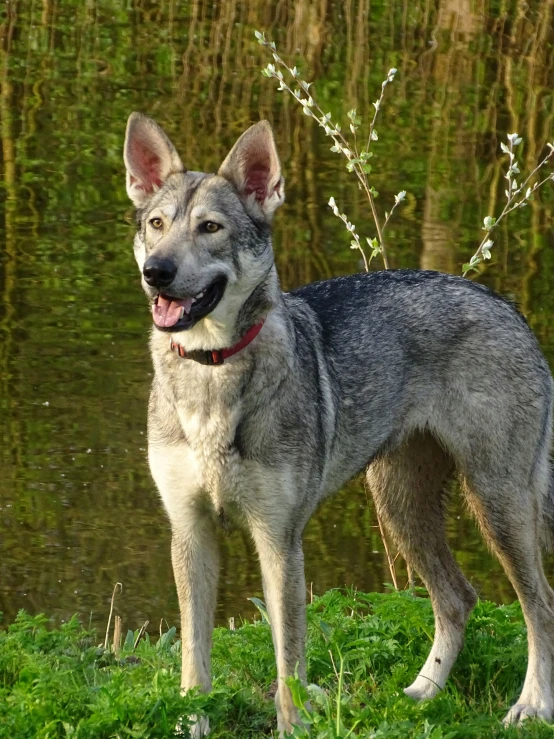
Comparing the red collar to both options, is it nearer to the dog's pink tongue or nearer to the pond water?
A: the dog's pink tongue

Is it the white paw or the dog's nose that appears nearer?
the dog's nose

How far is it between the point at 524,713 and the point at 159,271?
8.02 ft

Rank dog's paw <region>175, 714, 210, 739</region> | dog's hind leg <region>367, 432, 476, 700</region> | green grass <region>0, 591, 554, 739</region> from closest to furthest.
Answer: green grass <region>0, 591, 554, 739</region> < dog's paw <region>175, 714, 210, 739</region> < dog's hind leg <region>367, 432, 476, 700</region>

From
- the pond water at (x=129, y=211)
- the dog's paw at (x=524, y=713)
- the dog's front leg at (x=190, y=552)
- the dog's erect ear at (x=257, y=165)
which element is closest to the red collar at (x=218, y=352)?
the dog's front leg at (x=190, y=552)

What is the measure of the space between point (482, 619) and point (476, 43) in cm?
1382

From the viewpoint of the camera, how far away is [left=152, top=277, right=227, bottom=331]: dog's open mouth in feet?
16.0

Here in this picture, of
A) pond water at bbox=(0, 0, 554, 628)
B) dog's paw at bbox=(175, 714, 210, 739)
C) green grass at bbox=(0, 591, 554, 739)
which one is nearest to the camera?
green grass at bbox=(0, 591, 554, 739)

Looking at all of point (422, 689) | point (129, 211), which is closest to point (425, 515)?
point (422, 689)

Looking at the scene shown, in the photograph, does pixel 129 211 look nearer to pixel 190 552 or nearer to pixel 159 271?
pixel 190 552

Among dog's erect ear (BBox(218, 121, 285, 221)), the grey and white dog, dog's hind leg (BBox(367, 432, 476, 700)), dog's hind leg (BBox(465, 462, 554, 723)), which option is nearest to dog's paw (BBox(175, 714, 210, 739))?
the grey and white dog

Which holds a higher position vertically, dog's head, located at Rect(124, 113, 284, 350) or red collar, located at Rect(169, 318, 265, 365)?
dog's head, located at Rect(124, 113, 284, 350)

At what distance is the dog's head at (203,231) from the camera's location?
4.91 m

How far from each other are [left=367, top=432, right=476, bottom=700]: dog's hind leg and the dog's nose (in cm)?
171

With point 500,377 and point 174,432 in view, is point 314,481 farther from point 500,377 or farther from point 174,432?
point 500,377
